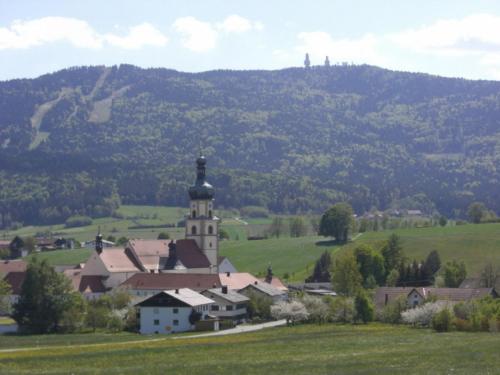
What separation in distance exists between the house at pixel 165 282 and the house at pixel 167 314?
16.3 metres

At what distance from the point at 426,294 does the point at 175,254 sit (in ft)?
122

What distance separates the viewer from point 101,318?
94.1 m

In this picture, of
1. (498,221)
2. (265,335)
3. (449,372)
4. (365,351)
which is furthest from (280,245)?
(449,372)

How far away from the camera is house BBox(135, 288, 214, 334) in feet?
304

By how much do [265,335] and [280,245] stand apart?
91206 millimetres

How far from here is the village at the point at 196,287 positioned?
9375 cm

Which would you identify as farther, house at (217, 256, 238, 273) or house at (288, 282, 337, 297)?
house at (217, 256, 238, 273)

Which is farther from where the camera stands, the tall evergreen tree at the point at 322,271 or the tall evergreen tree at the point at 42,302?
the tall evergreen tree at the point at 322,271

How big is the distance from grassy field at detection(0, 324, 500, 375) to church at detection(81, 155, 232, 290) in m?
45.4

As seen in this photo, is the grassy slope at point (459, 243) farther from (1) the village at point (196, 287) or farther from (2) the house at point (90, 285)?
(2) the house at point (90, 285)

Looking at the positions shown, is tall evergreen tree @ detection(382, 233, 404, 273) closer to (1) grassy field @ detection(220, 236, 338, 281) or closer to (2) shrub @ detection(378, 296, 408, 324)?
(1) grassy field @ detection(220, 236, 338, 281)

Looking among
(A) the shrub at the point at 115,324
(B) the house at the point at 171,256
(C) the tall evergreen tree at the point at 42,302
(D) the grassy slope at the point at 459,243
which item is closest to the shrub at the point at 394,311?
(A) the shrub at the point at 115,324

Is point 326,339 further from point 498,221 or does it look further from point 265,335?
point 498,221

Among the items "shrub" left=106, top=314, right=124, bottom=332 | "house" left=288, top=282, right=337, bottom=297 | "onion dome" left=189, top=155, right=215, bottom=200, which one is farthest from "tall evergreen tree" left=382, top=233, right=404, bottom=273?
"shrub" left=106, top=314, right=124, bottom=332
